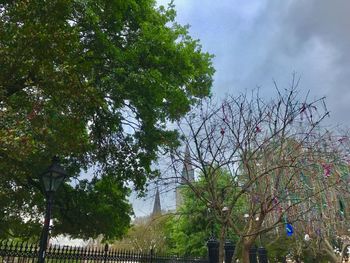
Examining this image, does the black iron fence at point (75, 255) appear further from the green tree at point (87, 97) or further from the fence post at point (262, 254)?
the fence post at point (262, 254)

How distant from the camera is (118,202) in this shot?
548 inches

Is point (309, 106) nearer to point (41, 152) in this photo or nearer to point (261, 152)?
point (261, 152)

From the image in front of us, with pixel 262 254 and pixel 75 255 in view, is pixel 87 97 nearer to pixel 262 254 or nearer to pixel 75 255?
pixel 75 255

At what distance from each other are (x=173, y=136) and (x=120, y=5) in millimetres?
4488

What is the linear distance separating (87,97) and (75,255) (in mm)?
4804

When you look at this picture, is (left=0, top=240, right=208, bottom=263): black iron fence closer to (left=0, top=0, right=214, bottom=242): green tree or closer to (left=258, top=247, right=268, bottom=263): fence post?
Result: (left=0, top=0, right=214, bottom=242): green tree

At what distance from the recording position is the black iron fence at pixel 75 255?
28.6 ft

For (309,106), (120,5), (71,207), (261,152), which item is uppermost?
(120,5)

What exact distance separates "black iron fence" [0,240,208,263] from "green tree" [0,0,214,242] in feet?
6.30

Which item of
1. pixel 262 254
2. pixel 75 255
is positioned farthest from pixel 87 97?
pixel 262 254

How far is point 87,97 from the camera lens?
840 centimetres

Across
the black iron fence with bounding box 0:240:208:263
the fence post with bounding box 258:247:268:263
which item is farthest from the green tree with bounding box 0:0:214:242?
the fence post with bounding box 258:247:268:263

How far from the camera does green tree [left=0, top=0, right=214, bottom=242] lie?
749cm

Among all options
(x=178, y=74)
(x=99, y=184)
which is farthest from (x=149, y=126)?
(x=99, y=184)
